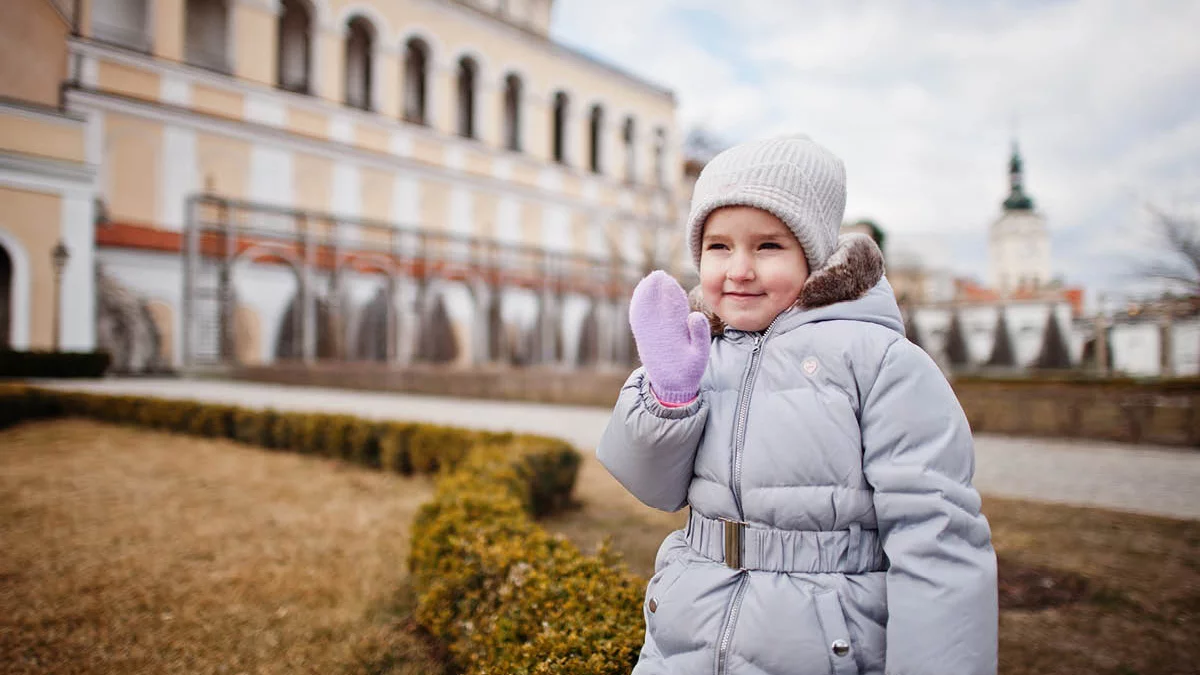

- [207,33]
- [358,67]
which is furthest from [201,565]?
[358,67]

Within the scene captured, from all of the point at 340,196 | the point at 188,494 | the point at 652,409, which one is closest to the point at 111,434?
the point at 188,494

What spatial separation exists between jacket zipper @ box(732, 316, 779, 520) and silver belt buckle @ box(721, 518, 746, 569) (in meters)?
0.03

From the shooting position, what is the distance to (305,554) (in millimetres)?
4441

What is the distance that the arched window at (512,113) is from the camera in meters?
32.9

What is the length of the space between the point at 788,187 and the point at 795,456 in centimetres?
59

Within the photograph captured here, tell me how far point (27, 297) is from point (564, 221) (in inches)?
926

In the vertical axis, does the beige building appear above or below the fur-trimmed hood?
above

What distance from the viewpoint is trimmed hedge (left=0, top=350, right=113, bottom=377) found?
11977mm

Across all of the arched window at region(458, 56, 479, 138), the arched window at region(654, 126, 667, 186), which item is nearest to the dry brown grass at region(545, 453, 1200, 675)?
the arched window at region(458, 56, 479, 138)

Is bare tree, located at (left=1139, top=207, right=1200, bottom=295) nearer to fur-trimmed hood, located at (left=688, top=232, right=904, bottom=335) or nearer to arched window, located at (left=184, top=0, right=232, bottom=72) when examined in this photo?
fur-trimmed hood, located at (left=688, top=232, right=904, bottom=335)

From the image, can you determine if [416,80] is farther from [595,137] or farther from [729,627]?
[729,627]

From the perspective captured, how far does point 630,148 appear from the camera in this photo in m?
38.9

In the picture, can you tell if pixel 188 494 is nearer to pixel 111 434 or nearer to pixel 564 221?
pixel 111 434

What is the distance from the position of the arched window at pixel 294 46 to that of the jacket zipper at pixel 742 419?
2866cm
